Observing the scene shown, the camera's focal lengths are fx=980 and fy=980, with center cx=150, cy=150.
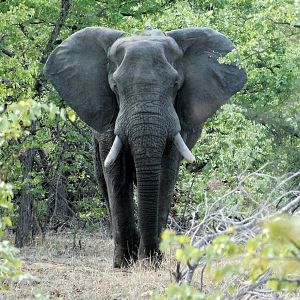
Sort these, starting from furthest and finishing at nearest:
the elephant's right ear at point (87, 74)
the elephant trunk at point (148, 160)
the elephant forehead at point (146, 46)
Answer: the elephant's right ear at point (87, 74) < the elephant forehead at point (146, 46) < the elephant trunk at point (148, 160)

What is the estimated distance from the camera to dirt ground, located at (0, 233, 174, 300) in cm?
847

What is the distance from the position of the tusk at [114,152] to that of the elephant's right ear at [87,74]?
831 millimetres

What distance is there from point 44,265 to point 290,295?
A: 3.56 m

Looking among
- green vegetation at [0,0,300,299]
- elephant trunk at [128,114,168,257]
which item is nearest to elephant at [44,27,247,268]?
elephant trunk at [128,114,168,257]

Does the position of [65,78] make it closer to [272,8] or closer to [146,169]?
[146,169]

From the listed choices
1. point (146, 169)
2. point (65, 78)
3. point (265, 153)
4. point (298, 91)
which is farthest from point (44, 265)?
point (298, 91)

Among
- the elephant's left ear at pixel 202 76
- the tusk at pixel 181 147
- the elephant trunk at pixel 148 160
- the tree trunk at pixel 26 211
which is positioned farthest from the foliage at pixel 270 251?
the tree trunk at pixel 26 211

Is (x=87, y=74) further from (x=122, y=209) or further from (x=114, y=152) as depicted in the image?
(x=122, y=209)

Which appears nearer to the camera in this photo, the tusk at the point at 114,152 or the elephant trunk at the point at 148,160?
the elephant trunk at the point at 148,160

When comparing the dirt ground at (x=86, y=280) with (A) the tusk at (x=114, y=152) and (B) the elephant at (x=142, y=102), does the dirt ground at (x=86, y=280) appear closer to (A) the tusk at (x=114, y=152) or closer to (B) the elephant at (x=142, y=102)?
(B) the elephant at (x=142, y=102)

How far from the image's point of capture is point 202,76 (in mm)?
→ 12070

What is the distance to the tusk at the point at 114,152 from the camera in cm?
1075

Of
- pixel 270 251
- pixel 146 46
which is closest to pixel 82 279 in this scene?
pixel 146 46

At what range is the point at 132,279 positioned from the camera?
914 centimetres
